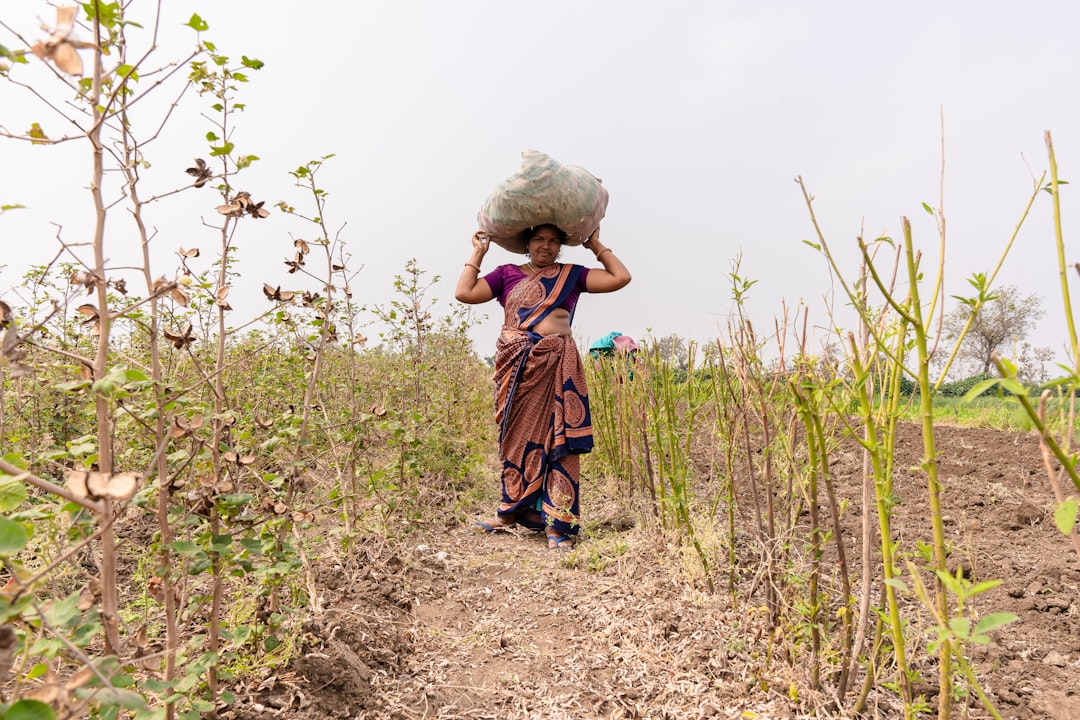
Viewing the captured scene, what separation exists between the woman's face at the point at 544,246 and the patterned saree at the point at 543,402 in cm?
6

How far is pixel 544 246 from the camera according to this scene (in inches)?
129

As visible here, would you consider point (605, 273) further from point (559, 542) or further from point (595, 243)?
point (559, 542)

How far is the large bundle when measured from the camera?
3.03 m

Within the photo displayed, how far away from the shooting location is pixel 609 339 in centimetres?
786

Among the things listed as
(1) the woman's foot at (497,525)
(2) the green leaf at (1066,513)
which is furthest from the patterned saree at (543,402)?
(2) the green leaf at (1066,513)

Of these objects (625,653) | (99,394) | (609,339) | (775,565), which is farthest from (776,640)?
(609,339)

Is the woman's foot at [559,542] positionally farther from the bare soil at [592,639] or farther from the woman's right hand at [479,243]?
the woman's right hand at [479,243]

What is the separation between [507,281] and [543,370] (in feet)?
1.76

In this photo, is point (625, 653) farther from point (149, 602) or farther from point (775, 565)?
point (149, 602)

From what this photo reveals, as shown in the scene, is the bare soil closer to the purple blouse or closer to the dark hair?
the purple blouse

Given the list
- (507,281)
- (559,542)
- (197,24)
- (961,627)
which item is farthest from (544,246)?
(961,627)

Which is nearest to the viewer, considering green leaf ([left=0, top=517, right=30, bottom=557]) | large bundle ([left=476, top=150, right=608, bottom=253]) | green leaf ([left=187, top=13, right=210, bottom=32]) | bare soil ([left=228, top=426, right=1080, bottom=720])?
green leaf ([left=0, top=517, right=30, bottom=557])

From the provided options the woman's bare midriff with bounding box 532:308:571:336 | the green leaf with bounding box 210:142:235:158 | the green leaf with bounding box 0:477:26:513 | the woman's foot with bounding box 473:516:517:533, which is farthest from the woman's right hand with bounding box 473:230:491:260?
the green leaf with bounding box 0:477:26:513

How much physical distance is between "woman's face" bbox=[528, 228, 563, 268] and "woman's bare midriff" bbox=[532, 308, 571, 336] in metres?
0.28
